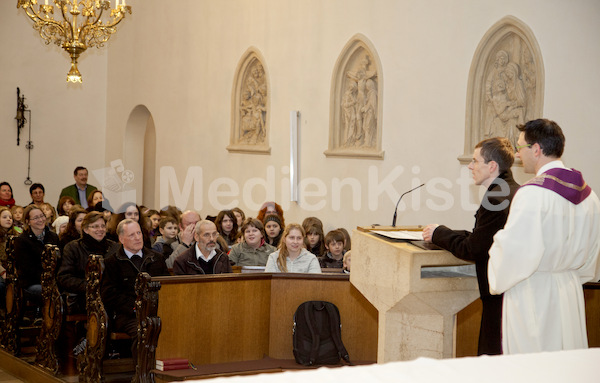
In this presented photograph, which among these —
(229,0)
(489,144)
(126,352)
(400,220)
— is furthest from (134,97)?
(489,144)

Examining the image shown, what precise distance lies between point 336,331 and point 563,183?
9.77 ft

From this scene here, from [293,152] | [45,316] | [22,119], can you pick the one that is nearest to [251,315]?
[45,316]

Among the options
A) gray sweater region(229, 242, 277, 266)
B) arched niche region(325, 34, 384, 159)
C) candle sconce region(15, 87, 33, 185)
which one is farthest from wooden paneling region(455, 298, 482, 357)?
candle sconce region(15, 87, 33, 185)

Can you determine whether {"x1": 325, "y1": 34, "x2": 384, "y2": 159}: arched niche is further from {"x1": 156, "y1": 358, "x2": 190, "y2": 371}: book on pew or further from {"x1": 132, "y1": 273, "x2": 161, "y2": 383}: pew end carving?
{"x1": 132, "y1": 273, "x2": 161, "y2": 383}: pew end carving

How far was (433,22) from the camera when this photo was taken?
8.71 metres

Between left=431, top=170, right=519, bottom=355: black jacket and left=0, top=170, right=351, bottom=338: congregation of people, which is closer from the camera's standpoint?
left=431, top=170, right=519, bottom=355: black jacket

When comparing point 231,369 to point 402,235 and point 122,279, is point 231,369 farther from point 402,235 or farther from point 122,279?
point 402,235

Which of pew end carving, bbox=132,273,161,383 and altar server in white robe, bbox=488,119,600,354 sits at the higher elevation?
altar server in white robe, bbox=488,119,600,354

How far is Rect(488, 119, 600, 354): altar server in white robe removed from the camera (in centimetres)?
318

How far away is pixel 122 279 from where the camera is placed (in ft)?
20.4

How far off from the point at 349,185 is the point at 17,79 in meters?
8.39

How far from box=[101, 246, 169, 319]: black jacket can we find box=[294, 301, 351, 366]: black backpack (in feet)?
4.22

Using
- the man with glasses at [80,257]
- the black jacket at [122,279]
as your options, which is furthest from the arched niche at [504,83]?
the man with glasses at [80,257]

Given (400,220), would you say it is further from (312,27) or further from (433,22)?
(312,27)
